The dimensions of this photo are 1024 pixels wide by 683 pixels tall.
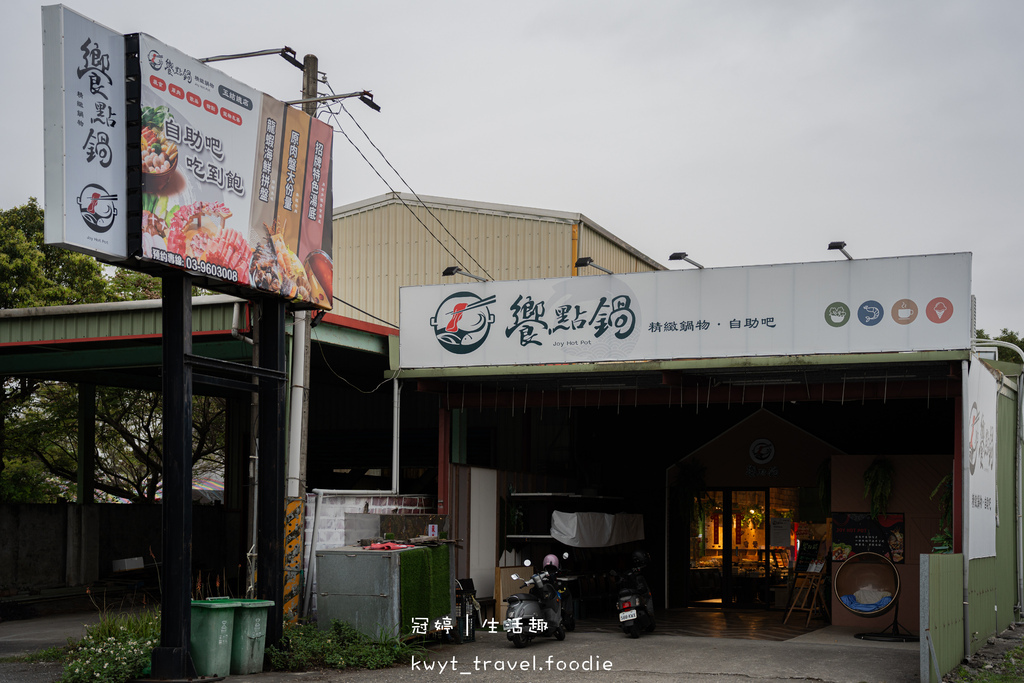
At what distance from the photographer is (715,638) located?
14750mm

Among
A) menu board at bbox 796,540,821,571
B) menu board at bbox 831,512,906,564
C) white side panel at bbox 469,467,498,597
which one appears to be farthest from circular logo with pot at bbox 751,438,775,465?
white side panel at bbox 469,467,498,597

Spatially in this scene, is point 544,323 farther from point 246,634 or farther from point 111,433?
point 111,433

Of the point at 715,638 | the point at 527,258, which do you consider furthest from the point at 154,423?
the point at 715,638

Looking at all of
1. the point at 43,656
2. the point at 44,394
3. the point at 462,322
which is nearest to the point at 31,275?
the point at 44,394

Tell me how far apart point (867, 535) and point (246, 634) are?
10.5 m

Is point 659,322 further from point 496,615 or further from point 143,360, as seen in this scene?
point 143,360

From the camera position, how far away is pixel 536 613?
1327 cm

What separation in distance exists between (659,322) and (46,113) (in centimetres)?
810

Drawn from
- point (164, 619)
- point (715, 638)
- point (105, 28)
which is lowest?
point (715, 638)

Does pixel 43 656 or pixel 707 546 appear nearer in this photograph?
pixel 43 656

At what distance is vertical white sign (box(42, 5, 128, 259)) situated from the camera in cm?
870

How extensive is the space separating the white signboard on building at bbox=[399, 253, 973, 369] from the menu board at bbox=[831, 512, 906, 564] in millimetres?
4973

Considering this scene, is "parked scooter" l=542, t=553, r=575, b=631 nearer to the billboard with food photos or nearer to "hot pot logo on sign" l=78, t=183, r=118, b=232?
the billboard with food photos

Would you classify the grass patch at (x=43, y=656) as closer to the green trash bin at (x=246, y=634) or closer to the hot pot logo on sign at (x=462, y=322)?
the green trash bin at (x=246, y=634)
